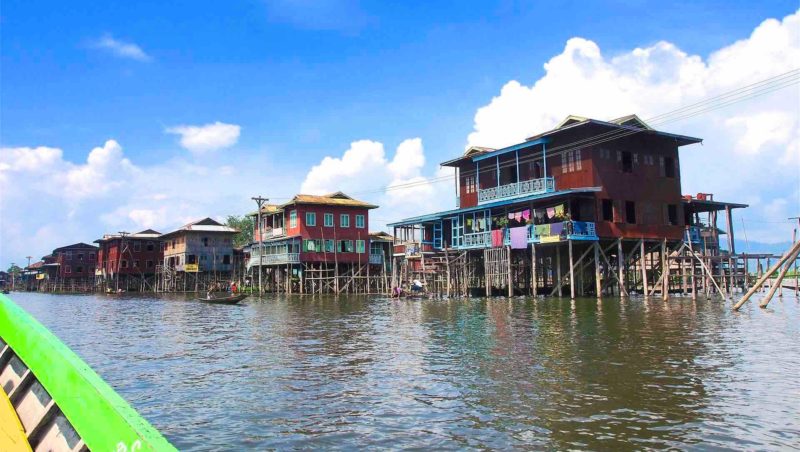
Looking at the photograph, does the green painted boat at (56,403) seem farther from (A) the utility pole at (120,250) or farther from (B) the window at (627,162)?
(A) the utility pole at (120,250)

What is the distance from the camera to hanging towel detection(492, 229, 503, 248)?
40.8 m

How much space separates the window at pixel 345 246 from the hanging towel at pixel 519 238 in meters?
26.0

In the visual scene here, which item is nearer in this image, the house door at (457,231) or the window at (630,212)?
the window at (630,212)

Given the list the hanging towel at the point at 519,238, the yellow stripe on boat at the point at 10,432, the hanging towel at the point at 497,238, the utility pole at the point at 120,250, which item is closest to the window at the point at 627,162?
the hanging towel at the point at 519,238

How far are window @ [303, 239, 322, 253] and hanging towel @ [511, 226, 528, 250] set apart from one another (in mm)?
26229

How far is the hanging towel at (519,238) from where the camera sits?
39.1 m

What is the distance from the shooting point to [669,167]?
42.0 metres

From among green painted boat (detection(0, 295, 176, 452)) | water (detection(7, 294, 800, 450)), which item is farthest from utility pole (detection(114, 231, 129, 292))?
green painted boat (detection(0, 295, 176, 452))

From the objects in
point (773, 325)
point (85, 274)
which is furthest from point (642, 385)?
A: point (85, 274)

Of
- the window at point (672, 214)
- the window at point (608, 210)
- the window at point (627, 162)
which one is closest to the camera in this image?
the window at point (608, 210)

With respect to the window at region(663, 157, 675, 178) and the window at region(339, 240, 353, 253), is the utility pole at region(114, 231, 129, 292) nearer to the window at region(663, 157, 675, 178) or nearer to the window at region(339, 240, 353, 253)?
the window at region(339, 240, 353, 253)

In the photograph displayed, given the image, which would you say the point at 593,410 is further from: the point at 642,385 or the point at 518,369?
the point at 518,369

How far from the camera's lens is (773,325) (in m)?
21.5

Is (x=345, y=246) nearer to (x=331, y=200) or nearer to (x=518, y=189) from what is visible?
(x=331, y=200)
